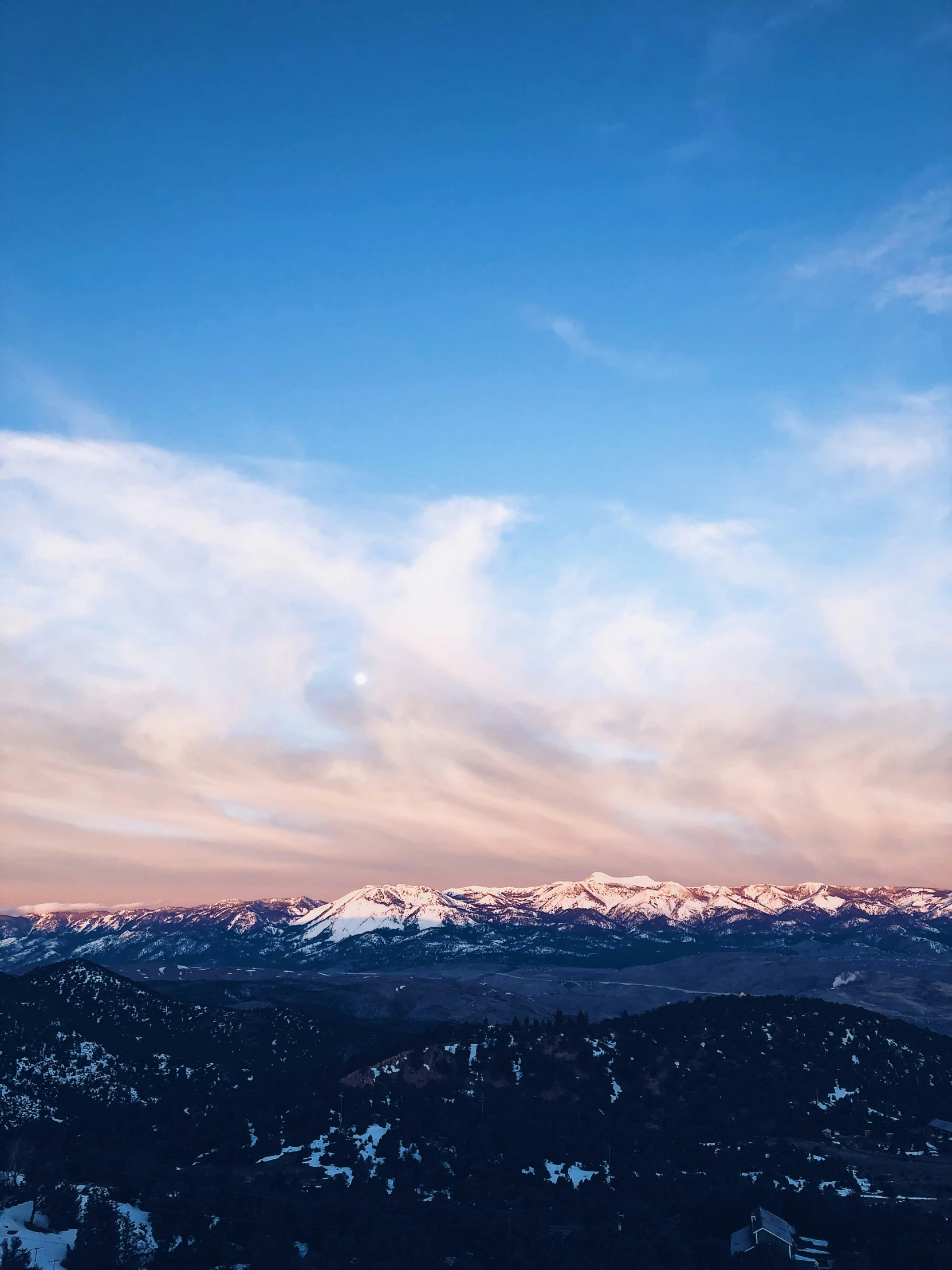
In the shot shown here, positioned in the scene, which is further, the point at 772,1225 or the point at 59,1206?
the point at 59,1206

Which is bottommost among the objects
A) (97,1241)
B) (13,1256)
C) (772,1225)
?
(97,1241)

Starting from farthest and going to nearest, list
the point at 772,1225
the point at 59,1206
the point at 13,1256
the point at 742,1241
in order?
1. the point at 59,1206
2. the point at 772,1225
3. the point at 742,1241
4. the point at 13,1256

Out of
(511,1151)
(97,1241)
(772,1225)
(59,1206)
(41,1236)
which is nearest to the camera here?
(97,1241)

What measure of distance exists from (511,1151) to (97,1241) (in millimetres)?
69128

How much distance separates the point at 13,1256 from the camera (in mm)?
98875

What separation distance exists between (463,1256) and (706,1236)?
3118 cm

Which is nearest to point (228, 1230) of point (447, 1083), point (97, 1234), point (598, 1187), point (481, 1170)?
point (97, 1234)

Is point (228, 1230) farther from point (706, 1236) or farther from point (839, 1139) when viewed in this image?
point (839, 1139)

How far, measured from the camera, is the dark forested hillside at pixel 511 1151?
112 meters

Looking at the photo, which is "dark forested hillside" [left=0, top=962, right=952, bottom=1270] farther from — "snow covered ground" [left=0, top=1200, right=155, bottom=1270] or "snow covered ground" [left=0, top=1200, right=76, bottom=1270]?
"snow covered ground" [left=0, top=1200, right=76, bottom=1270]

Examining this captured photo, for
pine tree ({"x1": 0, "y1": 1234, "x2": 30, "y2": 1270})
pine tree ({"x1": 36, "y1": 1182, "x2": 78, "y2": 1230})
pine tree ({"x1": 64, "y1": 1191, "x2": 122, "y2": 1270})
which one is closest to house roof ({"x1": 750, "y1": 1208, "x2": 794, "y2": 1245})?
pine tree ({"x1": 64, "y1": 1191, "x2": 122, "y2": 1270})

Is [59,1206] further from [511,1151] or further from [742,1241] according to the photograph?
[742,1241]

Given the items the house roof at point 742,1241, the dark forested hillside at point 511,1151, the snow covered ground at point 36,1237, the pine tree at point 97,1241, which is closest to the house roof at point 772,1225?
the house roof at point 742,1241

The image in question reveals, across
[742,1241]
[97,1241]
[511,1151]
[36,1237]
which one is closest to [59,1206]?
[36,1237]
